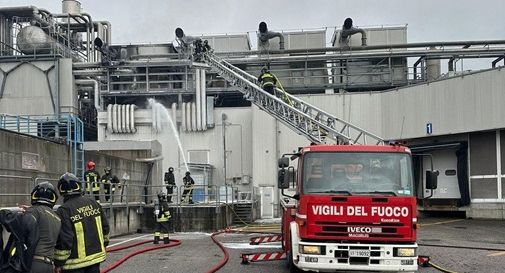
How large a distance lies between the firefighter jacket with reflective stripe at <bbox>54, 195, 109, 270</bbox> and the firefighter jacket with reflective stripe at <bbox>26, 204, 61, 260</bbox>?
269mm

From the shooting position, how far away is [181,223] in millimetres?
19266

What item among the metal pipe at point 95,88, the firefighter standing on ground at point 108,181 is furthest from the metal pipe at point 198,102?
the firefighter standing on ground at point 108,181

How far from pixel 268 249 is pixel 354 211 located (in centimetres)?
515

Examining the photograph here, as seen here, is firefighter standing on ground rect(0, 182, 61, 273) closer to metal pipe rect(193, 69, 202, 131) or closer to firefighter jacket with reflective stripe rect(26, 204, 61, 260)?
firefighter jacket with reflective stripe rect(26, 204, 61, 260)

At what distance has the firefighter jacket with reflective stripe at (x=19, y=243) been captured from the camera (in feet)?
14.6

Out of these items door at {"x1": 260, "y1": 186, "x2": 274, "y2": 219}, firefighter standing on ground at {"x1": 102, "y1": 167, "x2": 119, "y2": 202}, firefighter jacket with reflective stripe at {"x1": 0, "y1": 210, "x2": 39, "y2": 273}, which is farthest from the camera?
door at {"x1": 260, "y1": 186, "x2": 274, "y2": 219}

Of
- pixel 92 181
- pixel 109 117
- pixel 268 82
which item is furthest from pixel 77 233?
pixel 109 117

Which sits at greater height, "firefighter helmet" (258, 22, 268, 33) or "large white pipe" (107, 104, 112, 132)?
"firefighter helmet" (258, 22, 268, 33)

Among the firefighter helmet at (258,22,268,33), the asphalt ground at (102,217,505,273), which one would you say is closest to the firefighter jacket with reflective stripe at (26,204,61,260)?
the asphalt ground at (102,217,505,273)

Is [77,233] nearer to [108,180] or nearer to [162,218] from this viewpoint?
[162,218]

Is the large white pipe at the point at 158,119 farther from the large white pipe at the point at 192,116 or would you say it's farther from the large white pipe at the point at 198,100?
the large white pipe at the point at 198,100

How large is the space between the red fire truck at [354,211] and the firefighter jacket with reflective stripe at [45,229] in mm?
4118

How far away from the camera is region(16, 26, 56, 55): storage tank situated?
94.9ft

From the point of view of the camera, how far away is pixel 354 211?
25.9 ft
